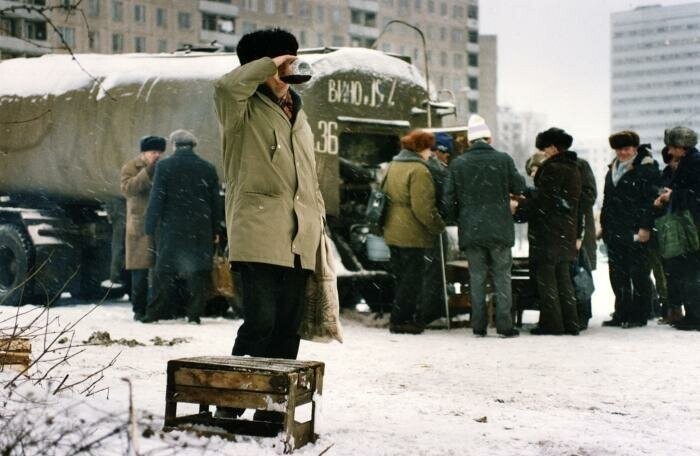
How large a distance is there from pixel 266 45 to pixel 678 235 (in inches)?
266

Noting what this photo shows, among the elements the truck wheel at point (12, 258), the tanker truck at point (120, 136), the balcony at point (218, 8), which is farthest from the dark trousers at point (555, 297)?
the balcony at point (218, 8)

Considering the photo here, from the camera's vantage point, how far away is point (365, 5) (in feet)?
309

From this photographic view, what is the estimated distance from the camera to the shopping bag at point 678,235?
431 inches

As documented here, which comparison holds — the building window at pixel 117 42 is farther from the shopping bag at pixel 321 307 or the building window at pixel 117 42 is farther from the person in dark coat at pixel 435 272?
the shopping bag at pixel 321 307

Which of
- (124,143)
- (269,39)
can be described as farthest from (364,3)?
(269,39)

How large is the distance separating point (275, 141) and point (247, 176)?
0.24 metres

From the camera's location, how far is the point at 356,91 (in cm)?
1294

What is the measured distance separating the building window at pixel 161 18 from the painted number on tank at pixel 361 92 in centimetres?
6884

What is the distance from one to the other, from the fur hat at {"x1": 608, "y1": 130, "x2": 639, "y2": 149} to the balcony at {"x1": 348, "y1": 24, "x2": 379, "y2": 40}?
83142mm

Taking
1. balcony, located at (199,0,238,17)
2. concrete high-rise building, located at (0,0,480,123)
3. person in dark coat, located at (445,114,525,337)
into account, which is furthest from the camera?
balcony, located at (199,0,238,17)

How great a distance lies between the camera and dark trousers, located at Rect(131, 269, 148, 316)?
1221cm

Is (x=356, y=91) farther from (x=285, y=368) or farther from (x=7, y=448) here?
(x=7, y=448)

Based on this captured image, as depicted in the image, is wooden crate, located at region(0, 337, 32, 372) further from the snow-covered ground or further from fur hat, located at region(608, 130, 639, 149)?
fur hat, located at region(608, 130, 639, 149)

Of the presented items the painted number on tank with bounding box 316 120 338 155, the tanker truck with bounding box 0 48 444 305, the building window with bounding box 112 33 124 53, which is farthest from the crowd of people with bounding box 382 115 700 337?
the building window with bounding box 112 33 124 53
